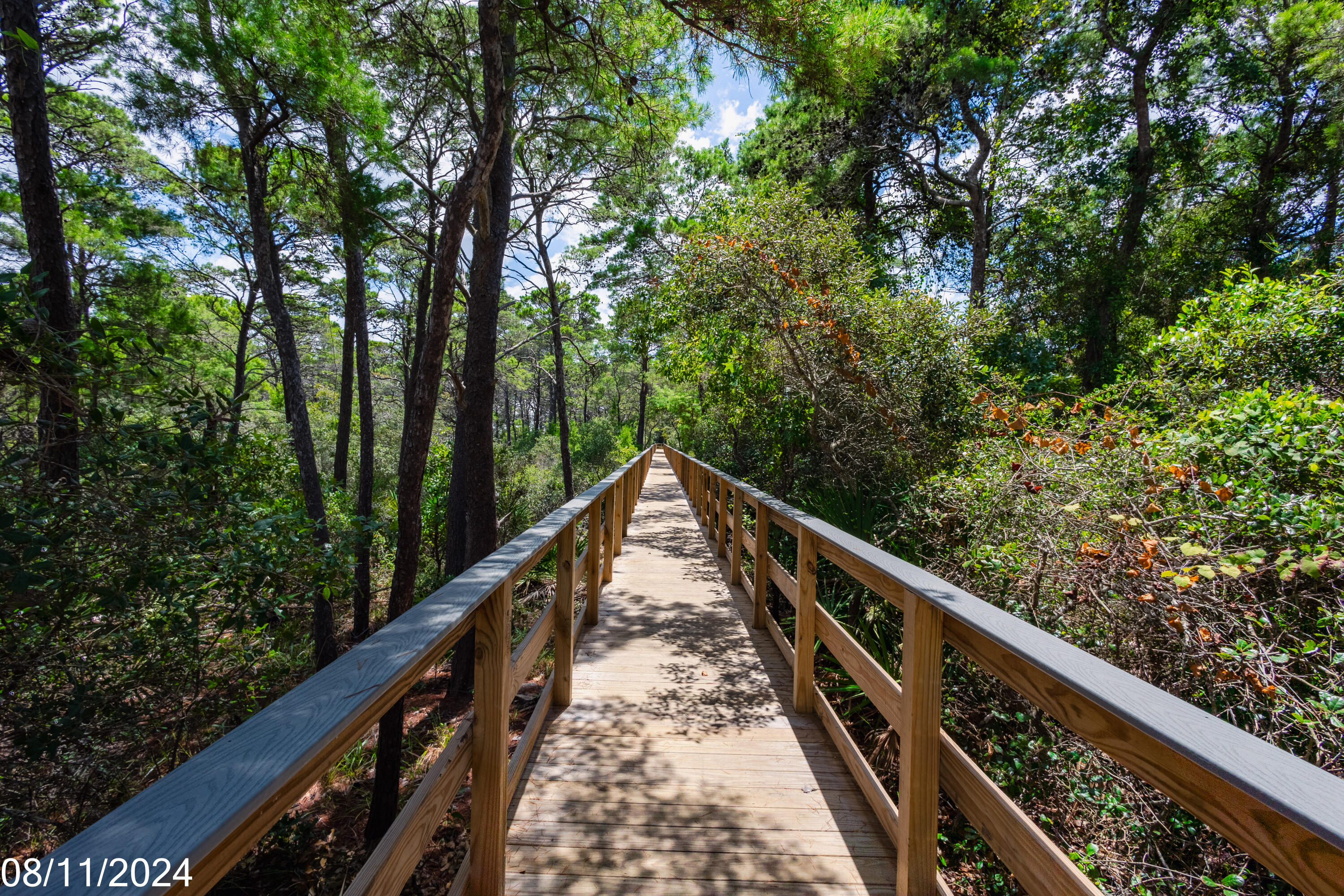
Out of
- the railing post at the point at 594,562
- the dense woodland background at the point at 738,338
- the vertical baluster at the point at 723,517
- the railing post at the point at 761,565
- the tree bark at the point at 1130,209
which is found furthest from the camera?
the tree bark at the point at 1130,209

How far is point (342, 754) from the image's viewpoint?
94cm

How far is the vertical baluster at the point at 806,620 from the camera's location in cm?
279

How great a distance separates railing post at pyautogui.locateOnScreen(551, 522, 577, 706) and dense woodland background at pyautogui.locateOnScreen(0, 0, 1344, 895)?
141cm

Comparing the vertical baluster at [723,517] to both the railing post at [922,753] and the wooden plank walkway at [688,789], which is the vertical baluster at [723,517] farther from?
the railing post at [922,753]

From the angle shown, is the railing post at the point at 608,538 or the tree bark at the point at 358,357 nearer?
the railing post at the point at 608,538

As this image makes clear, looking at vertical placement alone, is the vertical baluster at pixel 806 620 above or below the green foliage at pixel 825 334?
below

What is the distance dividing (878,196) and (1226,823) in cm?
1391

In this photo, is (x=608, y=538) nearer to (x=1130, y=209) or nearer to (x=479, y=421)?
(x=479, y=421)

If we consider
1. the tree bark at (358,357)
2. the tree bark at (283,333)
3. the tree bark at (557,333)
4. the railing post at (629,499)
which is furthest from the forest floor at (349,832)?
the tree bark at (557,333)

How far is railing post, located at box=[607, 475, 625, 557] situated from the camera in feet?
17.6

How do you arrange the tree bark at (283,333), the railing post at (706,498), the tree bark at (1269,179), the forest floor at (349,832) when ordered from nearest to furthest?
the forest floor at (349,832) < the tree bark at (283,333) < the railing post at (706,498) < the tree bark at (1269,179)

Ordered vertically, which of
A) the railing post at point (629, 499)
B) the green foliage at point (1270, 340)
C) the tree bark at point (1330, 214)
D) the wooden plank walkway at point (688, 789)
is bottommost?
the wooden plank walkway at point (688, 789)

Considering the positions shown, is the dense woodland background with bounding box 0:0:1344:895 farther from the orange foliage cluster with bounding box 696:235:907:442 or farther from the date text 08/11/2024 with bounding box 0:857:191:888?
the date text 08/11/2024 with bounding box 0:857:191:888

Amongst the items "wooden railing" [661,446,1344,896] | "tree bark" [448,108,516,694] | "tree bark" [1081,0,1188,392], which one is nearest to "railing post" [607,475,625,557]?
"tree bark" [448,108,516,694]
